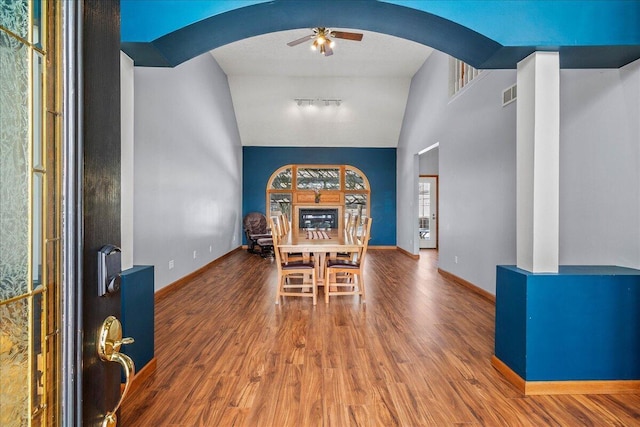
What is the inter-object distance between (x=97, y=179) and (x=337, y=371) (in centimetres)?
215

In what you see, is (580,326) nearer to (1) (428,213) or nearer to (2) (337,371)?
(2) (337,371)

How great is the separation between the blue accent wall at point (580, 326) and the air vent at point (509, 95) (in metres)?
2.11

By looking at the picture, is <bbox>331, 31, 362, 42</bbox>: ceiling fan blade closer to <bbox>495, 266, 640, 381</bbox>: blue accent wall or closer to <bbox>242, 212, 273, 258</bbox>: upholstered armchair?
<bbox>495, 266, 640, 381</bbox>: blue accent wall

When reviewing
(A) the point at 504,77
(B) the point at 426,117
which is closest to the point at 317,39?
(A) the point at 504,77

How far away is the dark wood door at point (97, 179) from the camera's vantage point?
0.62 metres

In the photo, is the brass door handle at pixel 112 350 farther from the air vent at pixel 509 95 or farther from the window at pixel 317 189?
the window at pixel 317 189

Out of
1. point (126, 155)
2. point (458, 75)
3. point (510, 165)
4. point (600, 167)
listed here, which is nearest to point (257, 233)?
point (458, 75)

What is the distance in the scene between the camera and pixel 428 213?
9867 mm

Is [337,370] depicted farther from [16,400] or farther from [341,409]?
[16,400]

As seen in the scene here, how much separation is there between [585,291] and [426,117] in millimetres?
5155

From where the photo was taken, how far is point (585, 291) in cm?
221

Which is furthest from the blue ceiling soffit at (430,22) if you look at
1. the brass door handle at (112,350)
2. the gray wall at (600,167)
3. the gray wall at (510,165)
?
the brass door handle at (112,350)

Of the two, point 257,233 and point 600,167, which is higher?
point 600,167

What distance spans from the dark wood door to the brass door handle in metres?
0.01
